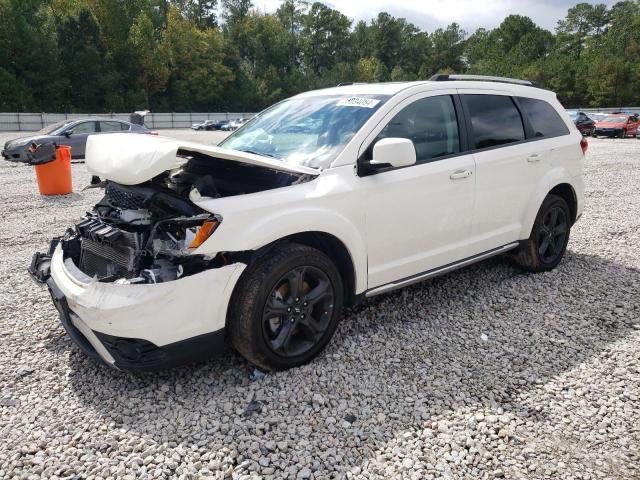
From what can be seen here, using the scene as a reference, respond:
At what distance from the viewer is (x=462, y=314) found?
4312 mm

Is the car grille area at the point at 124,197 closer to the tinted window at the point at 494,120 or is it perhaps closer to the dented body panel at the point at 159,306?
the dented body panel at the point at 159,306

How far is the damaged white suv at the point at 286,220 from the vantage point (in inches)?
115

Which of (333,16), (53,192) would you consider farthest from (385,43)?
(53,192)

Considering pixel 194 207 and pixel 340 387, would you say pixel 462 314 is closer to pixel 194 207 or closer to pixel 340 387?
pixel 340 387

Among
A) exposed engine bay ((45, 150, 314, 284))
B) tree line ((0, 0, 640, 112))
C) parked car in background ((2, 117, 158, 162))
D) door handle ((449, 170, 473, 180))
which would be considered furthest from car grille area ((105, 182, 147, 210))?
tree line ((0, 0, 640, 112))

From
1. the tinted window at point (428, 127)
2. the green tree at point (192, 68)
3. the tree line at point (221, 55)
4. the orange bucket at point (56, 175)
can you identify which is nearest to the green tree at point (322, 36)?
the tree line at point (221, 55)

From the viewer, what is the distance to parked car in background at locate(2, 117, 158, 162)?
48.0 feet

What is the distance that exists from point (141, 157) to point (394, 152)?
155cm

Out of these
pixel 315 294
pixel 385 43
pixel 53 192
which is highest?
pixel 385 43

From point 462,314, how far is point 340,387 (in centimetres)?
155

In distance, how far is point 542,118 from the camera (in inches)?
200

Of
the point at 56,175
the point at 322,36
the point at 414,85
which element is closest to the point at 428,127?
the point at 414,85

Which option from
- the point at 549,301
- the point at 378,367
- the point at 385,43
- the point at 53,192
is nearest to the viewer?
the point at 378,367

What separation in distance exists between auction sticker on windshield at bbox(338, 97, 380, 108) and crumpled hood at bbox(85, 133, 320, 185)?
77 cm
